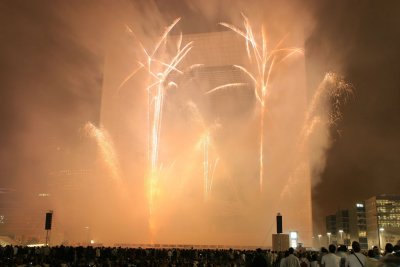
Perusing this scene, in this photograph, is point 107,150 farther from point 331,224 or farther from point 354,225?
point 331,224

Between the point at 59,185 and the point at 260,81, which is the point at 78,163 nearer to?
the point at 59,185

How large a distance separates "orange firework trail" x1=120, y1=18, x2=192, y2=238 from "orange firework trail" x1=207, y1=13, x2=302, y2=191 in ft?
14.1

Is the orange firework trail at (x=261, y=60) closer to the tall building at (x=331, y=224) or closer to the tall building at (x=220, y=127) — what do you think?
the tall building at (x=220, y=127)

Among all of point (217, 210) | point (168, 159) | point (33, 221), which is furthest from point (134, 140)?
point (33, 221)

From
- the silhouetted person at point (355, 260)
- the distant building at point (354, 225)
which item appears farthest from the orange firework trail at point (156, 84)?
the distant building at point (354, 225)

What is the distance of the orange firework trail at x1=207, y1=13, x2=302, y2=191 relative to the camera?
30536mm

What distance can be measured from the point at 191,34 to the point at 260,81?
757cm

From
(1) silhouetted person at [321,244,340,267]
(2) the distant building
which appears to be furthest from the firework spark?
(2) the distant building

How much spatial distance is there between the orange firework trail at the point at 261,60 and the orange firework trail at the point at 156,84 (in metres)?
4.31

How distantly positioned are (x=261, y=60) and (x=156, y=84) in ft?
24.8

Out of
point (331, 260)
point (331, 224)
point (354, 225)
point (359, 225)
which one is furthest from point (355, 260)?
point (331, 224)

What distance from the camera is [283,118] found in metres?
33.4

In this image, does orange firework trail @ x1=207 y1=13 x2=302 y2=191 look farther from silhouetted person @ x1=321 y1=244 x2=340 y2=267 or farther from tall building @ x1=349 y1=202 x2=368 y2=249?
tall building @ x1=349 y1=202 x2=368 y2=249

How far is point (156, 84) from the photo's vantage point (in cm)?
3228
